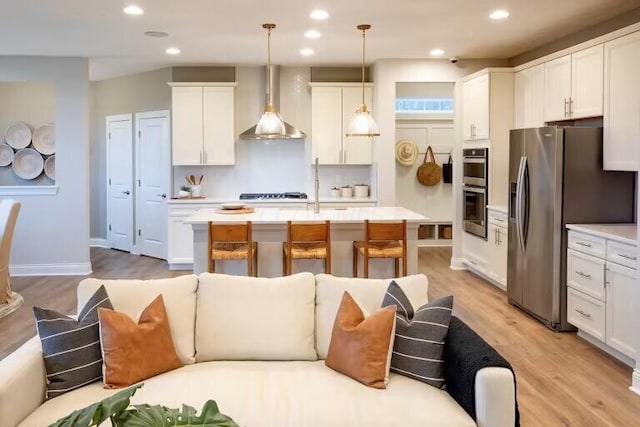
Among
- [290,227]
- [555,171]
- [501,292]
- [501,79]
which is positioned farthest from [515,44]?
[290,227]

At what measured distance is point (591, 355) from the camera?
4.39m

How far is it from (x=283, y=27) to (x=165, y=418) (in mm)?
4738

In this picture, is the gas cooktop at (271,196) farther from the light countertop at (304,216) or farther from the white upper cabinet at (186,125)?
the light countertop at (304,216)

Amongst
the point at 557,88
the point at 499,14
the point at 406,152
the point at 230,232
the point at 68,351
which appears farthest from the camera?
the point at 406,152

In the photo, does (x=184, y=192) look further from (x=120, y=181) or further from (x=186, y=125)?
(x=120, y=181)

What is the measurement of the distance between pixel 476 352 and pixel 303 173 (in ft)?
19.8

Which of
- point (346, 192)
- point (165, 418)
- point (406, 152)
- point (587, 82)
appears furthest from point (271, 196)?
point (165, 418)

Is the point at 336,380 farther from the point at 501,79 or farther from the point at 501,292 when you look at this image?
the point at 501,79

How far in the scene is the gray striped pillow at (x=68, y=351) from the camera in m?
2.49

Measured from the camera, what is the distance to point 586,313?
4.60 meters

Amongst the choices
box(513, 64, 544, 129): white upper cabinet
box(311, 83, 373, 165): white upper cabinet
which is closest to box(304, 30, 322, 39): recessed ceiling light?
box(311, 83, 373, 165): white upper cabinet

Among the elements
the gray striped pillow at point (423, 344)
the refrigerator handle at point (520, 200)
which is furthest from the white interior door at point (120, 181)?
→ the gray striped pillow at point (423, 344)

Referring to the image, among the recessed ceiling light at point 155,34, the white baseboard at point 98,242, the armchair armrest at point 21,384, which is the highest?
the recessed ceiling light at point 155,34

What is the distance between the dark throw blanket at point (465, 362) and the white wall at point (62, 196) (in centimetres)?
600
